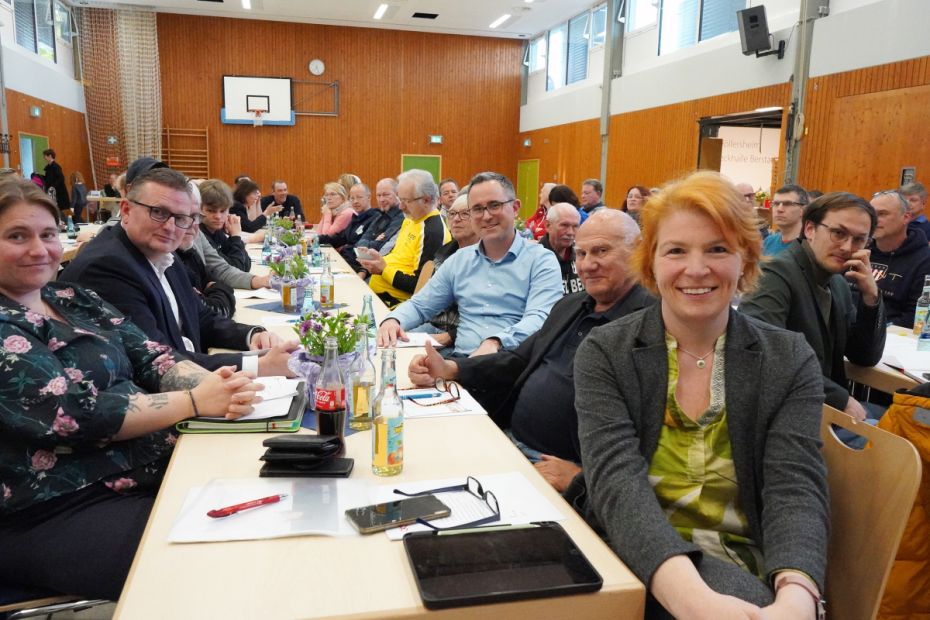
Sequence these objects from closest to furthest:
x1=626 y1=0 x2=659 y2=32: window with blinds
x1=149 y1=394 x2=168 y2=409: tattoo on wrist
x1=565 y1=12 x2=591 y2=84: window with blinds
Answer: x1=149 y1=394 x2=168 y2=409: tattoo on wrist, x1=626 y1=0 x2=659 y2=32: window with blinds, x1=565 y1=12 x2=591 y2=84: window with blinds

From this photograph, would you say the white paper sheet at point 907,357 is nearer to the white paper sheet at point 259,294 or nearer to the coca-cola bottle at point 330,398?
the coca-cola bottle at point 330,398

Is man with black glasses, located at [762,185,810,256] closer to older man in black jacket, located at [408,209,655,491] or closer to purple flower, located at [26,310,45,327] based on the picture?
older man in black jacket, located at [408,209,655,491]

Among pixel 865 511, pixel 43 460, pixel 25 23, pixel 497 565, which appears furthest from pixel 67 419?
pixel 25 23

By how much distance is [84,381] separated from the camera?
1700 millimetres

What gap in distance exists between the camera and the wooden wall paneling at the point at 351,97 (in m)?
14.5

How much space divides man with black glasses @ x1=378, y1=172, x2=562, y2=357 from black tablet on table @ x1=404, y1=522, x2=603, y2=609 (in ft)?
6.50

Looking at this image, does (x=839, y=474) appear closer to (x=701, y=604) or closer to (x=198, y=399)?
(x=701, y=604)

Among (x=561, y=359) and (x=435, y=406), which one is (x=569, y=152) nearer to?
(x=561, y=359)

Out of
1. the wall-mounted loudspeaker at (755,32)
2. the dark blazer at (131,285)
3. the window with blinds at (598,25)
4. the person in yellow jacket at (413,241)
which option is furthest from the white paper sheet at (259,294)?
the window with blinds at (598,25)

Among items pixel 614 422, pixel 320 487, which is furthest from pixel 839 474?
pixel 320 487

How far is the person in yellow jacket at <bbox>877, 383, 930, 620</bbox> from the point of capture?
6.33 feet

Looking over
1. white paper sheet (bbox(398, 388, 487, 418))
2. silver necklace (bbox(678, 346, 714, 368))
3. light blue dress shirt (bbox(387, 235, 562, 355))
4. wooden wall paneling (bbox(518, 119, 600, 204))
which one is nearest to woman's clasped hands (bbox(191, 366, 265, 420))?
white paper sheet (bbox(398, 388, 487, 418))

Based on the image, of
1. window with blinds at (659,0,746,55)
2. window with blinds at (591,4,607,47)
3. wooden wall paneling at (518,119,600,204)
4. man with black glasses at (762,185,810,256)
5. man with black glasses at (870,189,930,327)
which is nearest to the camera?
man with black glasses at (870,189,930,327)

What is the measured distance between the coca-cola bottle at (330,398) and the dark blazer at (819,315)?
163 centimetres
